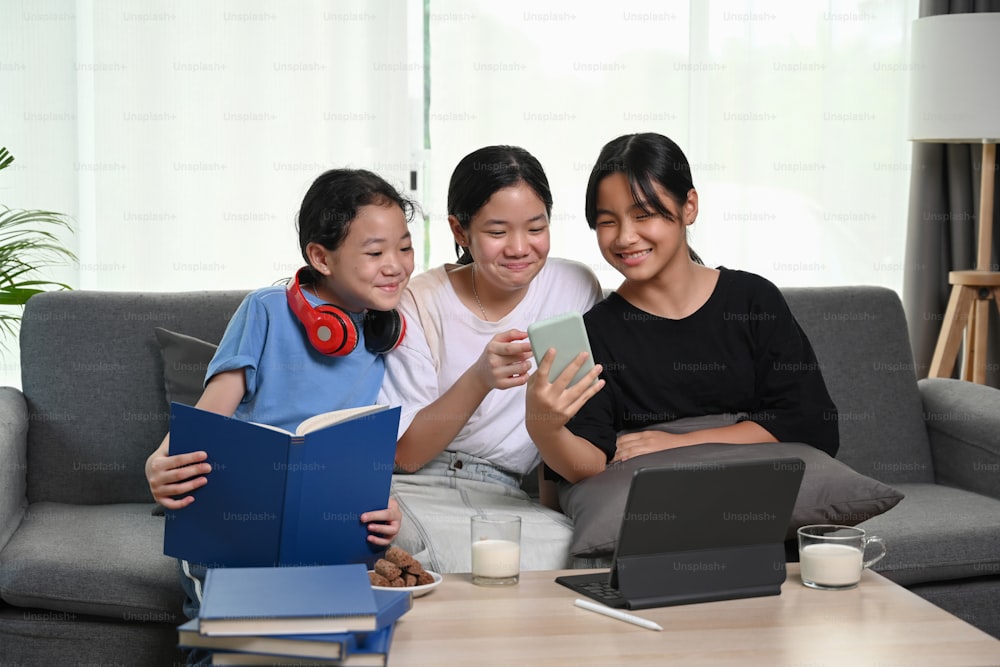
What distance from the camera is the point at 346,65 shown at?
3461mm

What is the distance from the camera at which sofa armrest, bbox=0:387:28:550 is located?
2.07 meters

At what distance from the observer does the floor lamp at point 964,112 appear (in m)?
3.10

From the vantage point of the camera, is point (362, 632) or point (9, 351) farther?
point (9, 351)

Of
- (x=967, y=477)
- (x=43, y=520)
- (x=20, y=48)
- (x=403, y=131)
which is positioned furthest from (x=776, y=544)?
(x=20, y=48)

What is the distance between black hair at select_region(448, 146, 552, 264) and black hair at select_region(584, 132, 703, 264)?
0.11 meters

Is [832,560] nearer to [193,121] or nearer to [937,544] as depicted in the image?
[937,544]

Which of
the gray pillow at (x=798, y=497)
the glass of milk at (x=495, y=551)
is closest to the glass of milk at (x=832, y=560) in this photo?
the gray pillow at (x=798, y=497)

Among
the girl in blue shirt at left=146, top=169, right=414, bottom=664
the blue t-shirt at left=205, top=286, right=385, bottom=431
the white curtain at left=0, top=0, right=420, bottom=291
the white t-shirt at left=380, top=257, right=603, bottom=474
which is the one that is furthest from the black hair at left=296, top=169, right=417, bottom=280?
the white curtain at left=0, top=0, right=420, bottom=291

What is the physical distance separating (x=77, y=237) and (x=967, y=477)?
2.72m

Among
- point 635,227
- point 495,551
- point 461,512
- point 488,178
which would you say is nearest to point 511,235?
point 488,178

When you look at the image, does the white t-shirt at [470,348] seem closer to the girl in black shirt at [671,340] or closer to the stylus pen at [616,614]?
the girl in black shirt at [671,340]

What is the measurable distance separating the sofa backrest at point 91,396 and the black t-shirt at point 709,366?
97 cm

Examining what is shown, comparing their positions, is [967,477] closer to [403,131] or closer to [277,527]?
[277,527]

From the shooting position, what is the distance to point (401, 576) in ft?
4.56
